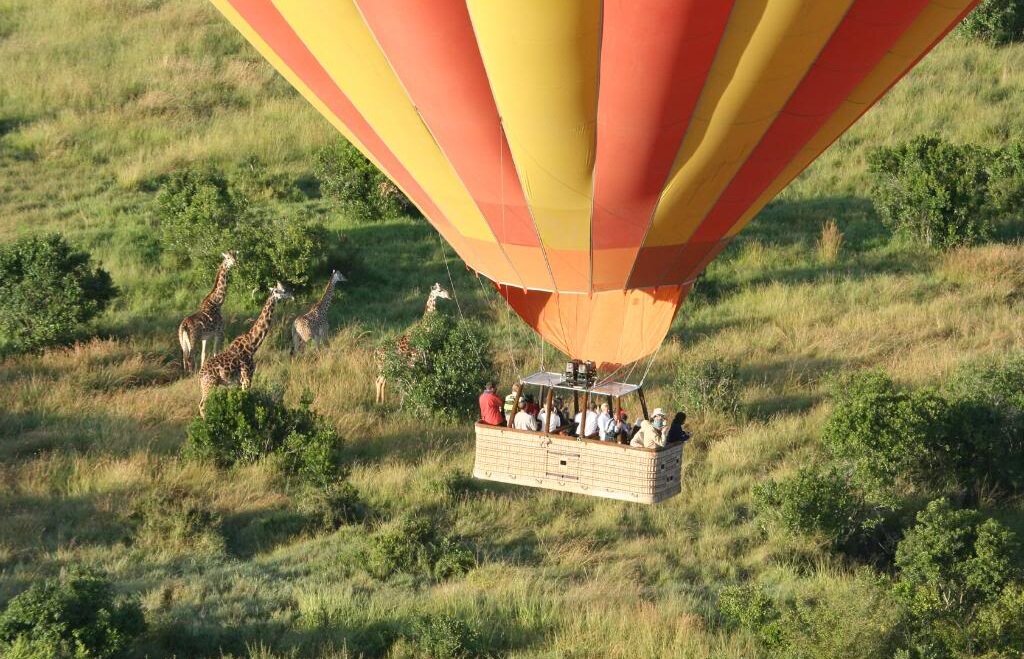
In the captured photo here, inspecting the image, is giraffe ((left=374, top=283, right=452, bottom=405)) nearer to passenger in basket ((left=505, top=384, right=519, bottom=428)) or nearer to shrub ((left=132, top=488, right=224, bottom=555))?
shrub ((left=132, top=488, right=224, bottom=555))

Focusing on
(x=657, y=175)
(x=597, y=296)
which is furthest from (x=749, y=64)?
(x=597, y=296)

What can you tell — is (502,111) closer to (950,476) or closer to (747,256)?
(950,476)

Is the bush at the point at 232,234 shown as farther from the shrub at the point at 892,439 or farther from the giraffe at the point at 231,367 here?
the shrub at the point at 892,439

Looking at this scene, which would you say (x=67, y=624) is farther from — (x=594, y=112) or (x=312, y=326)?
(x=312, y=326)

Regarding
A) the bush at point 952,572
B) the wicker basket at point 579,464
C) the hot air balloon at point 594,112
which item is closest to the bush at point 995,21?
the bush at point 952,572

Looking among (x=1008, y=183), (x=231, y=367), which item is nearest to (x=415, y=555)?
(x=231, y=367)

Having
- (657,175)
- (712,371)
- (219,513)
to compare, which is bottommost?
(219,513)

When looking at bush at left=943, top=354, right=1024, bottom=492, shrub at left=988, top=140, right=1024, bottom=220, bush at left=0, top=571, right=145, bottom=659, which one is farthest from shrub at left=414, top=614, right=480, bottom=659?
shrub at left=988, top=140, right=1024, bottom=220
